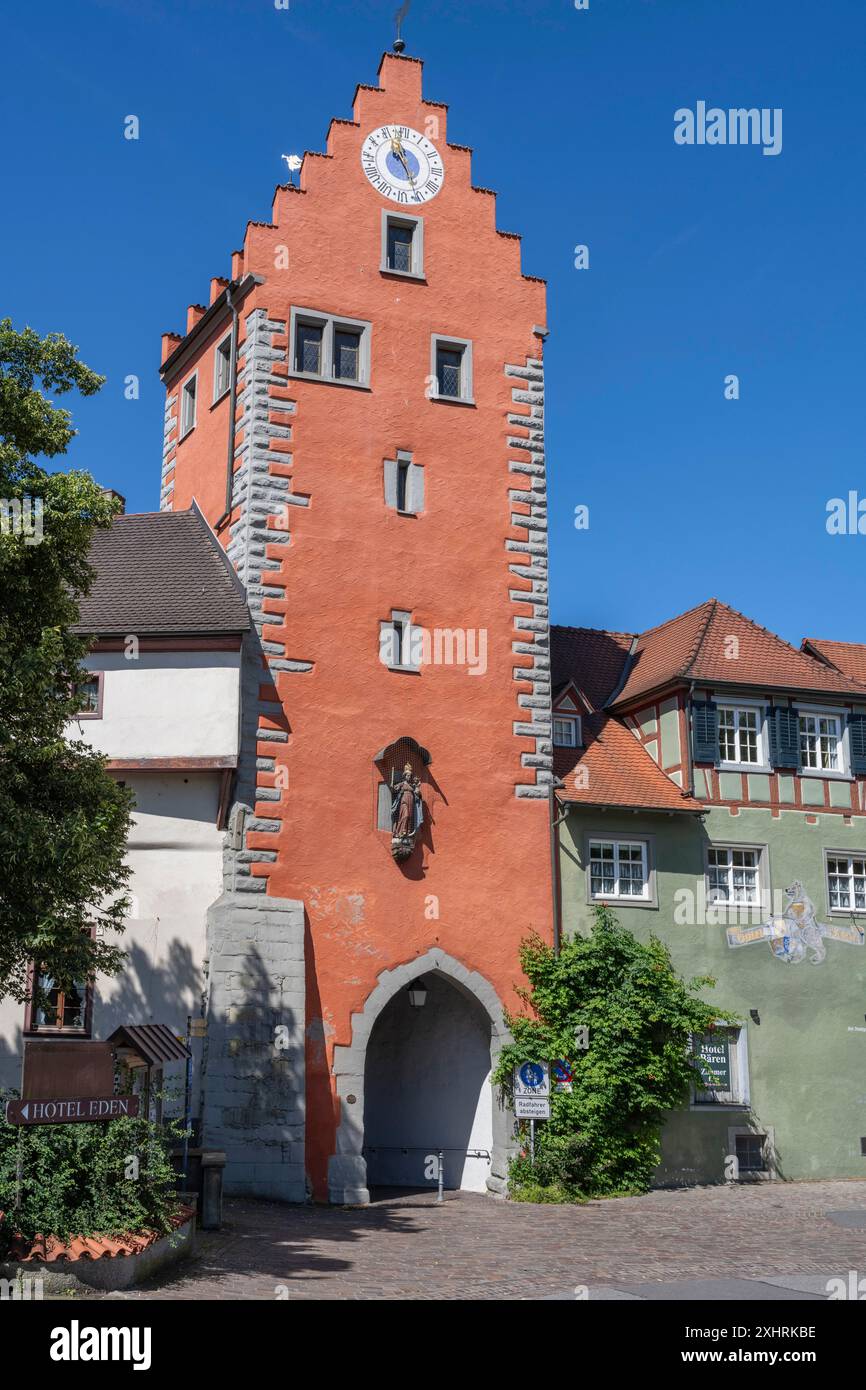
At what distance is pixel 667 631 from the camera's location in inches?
1121

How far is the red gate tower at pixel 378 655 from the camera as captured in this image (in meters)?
21.1

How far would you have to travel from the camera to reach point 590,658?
1123 inches

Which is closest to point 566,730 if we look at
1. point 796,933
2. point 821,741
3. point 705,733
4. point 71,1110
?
point 705,733

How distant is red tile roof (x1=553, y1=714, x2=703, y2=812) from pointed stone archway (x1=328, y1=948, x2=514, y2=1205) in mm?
3476

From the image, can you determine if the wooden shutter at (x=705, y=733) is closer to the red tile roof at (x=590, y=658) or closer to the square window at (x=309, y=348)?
the red tile roof at (x=590, y=658)

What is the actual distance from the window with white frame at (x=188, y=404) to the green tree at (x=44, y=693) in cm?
1275

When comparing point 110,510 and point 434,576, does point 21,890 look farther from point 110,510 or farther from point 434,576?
point 434,576

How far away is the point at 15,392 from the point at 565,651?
15.9 m

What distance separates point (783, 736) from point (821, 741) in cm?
101

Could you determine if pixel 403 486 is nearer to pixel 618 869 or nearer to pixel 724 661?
pixel 724 661

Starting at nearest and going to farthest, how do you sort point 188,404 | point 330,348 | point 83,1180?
point 83,1180, point 330,348, point 188,404

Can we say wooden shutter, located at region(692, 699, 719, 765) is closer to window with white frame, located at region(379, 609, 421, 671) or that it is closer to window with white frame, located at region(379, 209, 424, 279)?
window with white frame, located at region(379, 609, 421, 671)

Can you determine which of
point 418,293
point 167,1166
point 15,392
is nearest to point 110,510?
point 15,392

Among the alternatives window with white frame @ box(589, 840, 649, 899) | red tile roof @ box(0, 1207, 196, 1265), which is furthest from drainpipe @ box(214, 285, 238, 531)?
red tile roof @ box(0, 1207, 196, 1265)
